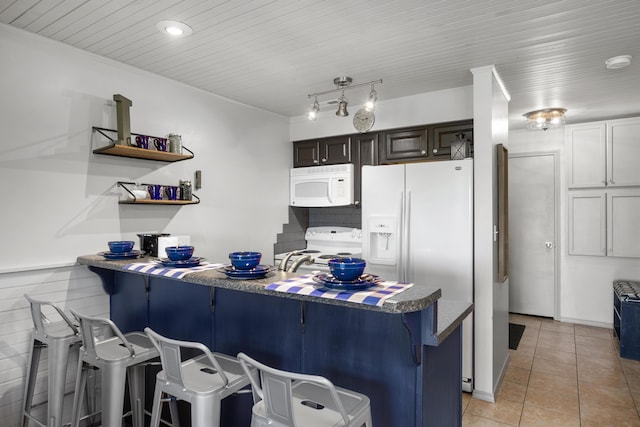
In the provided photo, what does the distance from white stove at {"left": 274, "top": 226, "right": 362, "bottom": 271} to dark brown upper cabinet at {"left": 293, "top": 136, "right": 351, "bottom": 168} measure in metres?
0.76

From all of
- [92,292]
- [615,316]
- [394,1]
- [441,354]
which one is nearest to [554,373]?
[615,316]

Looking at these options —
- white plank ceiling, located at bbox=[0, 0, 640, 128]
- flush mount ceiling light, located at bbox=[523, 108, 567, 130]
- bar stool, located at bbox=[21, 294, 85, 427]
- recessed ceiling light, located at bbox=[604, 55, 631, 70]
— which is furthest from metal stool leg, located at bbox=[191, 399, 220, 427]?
flush mount ceiling light, located at bbox=[523, 108, 567, 130]

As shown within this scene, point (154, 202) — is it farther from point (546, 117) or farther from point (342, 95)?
point (546, 117)

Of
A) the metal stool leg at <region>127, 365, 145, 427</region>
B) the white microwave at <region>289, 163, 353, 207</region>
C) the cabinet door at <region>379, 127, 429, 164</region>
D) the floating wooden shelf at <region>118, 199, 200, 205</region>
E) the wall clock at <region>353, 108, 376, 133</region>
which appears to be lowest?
the metal stool leg at <region>127, 365, 145, 427</region>

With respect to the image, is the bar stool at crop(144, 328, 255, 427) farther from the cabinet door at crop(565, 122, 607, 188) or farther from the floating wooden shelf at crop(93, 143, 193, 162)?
the cabinet door at crop(565, 122, 607, 188)

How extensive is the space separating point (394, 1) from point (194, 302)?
1934mm

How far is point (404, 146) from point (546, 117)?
1.73m

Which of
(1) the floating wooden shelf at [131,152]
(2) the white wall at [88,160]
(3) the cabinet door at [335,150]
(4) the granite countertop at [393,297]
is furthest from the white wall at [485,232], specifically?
(1) the floating wooden shelf at [131,152]

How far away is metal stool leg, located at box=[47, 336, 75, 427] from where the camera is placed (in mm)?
2057

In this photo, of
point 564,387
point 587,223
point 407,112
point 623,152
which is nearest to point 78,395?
point 407,112

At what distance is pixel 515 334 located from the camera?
4461mm

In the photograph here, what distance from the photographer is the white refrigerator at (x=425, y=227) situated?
296 centimetres

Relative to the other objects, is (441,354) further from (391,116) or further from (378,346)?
(391,116)

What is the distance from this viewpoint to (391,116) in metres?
3.73
